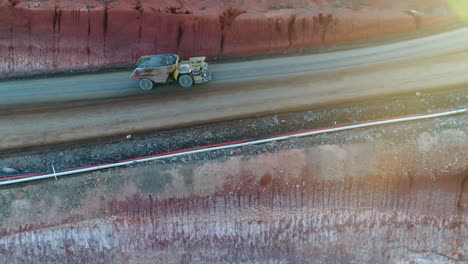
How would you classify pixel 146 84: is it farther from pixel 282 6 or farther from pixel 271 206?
pixel 282 6

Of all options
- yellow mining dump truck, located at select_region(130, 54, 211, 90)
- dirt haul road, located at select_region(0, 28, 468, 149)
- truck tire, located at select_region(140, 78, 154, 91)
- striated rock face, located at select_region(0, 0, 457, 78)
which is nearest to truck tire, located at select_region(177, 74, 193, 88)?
yellow mining dump truck, located at select_region(130, 54, 211, 90)

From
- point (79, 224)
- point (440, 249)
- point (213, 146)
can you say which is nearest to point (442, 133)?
point (440, 249)

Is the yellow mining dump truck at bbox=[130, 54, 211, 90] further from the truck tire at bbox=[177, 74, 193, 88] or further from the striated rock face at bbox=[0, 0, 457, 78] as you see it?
the striated rock face at bbox=[0, 0, 457, 78]

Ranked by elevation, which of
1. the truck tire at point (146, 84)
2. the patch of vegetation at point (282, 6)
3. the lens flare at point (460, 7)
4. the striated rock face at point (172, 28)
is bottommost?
the truck tire at point (146, 84)

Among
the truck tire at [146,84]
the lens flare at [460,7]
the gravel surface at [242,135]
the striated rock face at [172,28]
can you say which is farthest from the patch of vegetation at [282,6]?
the lens flare at [460,7]

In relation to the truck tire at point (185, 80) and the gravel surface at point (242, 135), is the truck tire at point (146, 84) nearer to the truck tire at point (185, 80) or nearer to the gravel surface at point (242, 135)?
the truck tire at point (185, 80)

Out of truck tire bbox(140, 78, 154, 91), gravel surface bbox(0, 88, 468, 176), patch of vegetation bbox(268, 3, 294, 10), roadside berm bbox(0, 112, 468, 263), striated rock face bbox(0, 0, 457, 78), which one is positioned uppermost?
patch of vegetation bbox(268, 3, 294, 10)

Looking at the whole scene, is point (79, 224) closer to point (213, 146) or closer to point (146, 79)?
point (213, 146)

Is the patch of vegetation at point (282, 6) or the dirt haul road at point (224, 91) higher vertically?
the patch of vegetation at point (282, 6)
